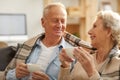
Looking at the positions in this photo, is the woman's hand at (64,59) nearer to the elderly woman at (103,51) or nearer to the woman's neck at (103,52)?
the elderly woman at (103,51)

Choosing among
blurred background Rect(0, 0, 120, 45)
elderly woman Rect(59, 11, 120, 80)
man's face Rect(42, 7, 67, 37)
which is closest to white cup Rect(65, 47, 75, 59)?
elderly woman Rect(59, 11, 120, 80)

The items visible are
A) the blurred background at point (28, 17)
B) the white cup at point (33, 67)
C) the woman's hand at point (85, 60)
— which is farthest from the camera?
the blurred background at point (28, 17)

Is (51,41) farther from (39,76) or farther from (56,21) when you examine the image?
(39,76)

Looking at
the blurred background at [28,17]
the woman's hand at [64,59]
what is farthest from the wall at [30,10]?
the woman's hand at [64,59]

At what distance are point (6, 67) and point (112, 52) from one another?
0.85 meters

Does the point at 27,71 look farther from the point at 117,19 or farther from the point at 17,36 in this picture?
the point at 17,36

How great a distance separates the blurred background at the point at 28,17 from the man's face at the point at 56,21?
1930 mm

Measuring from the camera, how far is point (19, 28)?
4184 millimetres

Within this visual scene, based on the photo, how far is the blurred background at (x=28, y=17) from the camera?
3.98m

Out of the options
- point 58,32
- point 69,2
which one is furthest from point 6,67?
point 69,2

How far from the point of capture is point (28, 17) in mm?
4277

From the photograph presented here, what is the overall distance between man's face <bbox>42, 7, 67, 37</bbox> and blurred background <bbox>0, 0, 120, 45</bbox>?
1930 millimetres

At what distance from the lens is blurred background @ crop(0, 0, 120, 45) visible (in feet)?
13.1

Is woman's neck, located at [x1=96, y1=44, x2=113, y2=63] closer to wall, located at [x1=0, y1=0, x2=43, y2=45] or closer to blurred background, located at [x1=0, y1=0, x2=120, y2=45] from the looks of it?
blurred background, located at [x1=0, y1=0, x2=120, y2=45]
